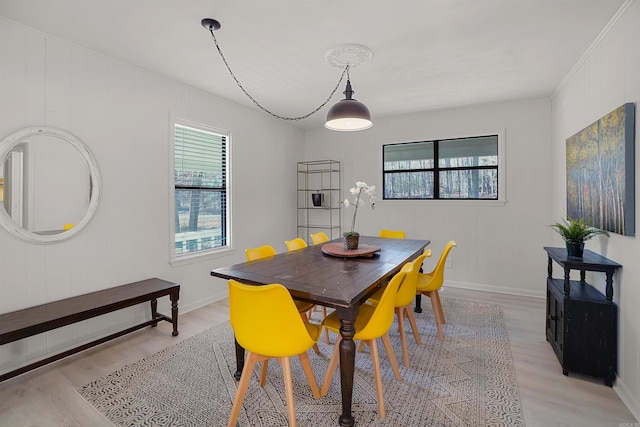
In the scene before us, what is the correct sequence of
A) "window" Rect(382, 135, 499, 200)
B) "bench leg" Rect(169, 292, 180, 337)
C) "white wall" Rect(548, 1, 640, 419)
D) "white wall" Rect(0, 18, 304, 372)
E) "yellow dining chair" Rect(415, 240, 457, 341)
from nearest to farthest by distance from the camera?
1. "white wall" Rect(548, 1, 640, 419)
2. "white wall" Rect(0, 18, 304, 372)
3. "yellow dining chair" Rect(415, 240, 457, 341)
4. "bench leg" Rect(169, 292, 180, 337)
5. "window" Rect(382, 135, 499, 200)

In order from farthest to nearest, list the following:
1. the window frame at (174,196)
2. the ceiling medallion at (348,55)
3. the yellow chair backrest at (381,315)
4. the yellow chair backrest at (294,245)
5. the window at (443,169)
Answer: the window at (443,169) → the window frame at (174,196) → the yellow chair backrest at (294,245) → the ceiling medallion at (348,55) → the yellow chair backrest at (381,315)

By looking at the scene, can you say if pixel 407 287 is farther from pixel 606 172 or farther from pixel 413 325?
pixel 606 172

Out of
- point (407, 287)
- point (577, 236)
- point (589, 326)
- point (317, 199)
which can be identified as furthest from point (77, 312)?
point (577, 236)

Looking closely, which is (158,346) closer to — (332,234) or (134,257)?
(134,257)

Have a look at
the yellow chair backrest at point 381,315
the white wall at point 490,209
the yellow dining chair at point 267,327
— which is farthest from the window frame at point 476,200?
the yellow dining chair at point 267,327

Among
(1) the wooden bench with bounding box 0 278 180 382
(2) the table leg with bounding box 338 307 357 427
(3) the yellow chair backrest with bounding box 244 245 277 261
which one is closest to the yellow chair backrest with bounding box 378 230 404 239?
(3) the yellow chair backrest with bounding box 244 245 277 261

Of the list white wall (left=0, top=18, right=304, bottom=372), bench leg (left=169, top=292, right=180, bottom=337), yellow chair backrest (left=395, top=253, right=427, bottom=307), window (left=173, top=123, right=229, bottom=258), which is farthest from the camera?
window (left=173, top=123, right=229, bottom=258)

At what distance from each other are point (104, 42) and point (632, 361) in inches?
171

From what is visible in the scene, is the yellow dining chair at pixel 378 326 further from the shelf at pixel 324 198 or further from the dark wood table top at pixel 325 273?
the shelf at pixel 324 198

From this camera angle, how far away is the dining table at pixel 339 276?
166 cm

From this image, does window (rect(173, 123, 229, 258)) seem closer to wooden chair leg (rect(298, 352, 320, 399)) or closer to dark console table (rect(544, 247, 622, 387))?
wooden chair leg (rect(298, 352, 320, 399))

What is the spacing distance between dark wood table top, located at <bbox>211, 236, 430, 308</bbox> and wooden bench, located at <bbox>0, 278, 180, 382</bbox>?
101 cm

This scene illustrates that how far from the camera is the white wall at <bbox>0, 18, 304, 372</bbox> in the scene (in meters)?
2.28

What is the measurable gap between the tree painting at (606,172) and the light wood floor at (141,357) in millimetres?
1068
